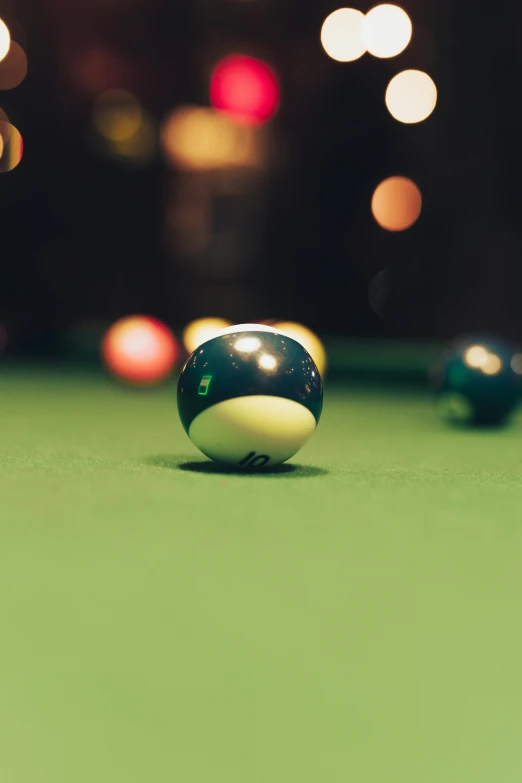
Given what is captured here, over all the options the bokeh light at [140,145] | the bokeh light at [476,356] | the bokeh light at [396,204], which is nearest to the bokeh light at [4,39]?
the bokeh light at [140,145]

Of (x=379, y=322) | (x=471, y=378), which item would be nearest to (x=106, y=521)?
(x=471, y=378)

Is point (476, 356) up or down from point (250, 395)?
up

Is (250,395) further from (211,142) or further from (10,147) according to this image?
(211,142)

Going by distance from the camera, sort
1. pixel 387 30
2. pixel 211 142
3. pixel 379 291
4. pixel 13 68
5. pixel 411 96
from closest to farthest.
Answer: pixel 387 30 → pixel 411 96 → pixel 379 291 → pixel 13 68 → pixel 211 142

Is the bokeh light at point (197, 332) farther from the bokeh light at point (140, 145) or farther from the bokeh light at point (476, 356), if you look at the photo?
the bokeh light at point (140, 145)

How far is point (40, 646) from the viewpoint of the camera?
175cm

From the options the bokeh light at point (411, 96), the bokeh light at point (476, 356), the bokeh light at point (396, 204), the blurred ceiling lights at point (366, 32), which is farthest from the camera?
the bokeh light at point (396, 204)

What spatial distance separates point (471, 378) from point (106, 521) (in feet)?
9.06

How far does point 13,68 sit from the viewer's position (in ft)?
36.8

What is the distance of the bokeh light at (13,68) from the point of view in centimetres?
1094

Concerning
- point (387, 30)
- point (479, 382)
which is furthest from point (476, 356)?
point (387, 30)

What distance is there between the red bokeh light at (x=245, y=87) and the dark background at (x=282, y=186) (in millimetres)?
165

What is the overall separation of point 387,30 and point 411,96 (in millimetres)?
638

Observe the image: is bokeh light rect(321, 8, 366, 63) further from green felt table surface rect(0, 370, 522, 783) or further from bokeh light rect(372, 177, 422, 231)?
green felt table surface rect(0, 370, 522, 783)
